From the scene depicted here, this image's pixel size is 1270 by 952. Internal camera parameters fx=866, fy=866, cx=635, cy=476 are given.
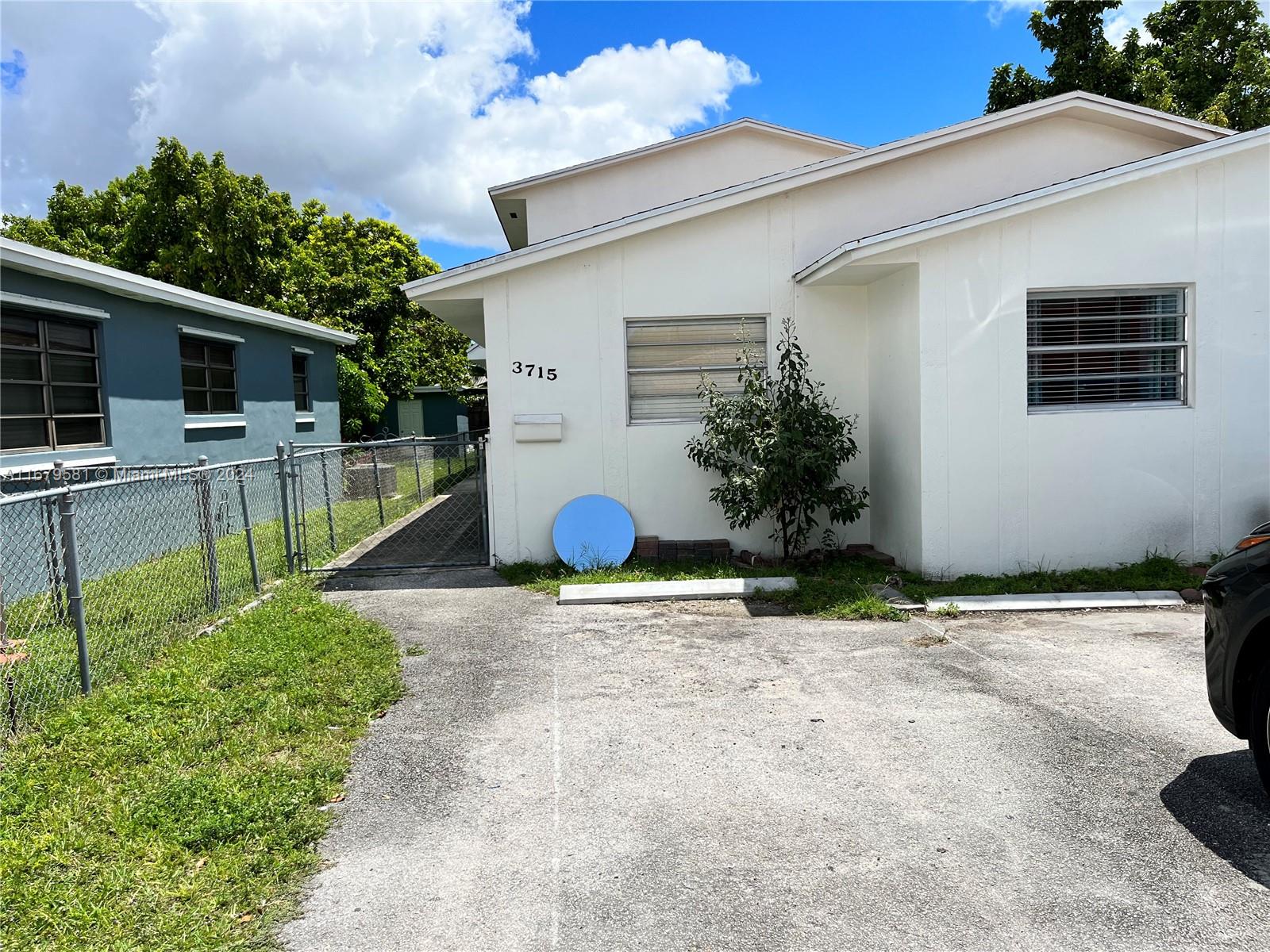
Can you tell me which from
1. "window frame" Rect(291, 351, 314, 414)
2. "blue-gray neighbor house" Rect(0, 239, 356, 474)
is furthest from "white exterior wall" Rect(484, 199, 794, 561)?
"window frame" Rect(291, 351, 314, 414)

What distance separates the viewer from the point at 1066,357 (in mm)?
8039

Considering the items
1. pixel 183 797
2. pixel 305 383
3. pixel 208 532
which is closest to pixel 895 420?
pixel 208 532

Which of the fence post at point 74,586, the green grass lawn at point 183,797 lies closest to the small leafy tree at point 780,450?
the green grass lawn at point 183,797

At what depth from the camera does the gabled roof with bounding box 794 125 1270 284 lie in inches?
294

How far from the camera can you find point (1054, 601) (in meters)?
7.26

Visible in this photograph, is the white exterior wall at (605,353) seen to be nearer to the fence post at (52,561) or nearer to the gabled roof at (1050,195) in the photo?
the gabled roof at (1050,195)

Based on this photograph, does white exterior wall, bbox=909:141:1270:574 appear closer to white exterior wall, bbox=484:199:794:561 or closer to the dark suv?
white exterior wall, bbox=484:199:794:561

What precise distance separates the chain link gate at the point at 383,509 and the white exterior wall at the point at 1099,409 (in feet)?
15.5

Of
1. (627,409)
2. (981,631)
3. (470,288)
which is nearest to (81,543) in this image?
(470,288)

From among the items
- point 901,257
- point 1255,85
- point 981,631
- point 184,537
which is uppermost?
Answer: point 1255,85

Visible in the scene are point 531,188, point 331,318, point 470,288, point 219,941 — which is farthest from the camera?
point 331,318

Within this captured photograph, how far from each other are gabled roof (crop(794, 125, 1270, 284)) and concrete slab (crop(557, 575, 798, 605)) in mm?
3011

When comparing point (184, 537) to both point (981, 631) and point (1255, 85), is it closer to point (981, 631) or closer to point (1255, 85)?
point (981, 631)

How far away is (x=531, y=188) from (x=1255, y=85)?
16314mm
